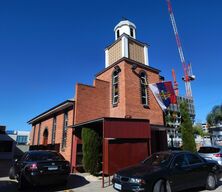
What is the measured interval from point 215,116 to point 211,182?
Answer: 125 ft

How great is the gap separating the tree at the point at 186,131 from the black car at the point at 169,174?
10.2 meters

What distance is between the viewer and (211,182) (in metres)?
8.41

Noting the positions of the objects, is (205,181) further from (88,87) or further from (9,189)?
(88,87)

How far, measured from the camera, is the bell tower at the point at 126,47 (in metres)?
18.8

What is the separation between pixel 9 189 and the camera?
8922mm

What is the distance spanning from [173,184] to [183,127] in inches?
534

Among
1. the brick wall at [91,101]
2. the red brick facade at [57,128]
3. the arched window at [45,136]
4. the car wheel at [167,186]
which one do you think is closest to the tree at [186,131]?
the brick wall at [91,101]

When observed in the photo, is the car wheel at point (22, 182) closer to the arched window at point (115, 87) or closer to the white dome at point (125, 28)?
the arched window at point (115, 87)

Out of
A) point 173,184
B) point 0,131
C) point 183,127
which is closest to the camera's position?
point 173,184

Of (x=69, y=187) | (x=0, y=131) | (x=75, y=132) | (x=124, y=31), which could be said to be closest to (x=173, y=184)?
(x=69, y=187)

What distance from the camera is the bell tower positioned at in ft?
61.7

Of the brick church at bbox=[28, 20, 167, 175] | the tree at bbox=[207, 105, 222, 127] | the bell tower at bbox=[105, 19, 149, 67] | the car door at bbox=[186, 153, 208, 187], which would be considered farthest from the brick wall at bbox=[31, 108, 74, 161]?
the tree at bbox=[207, 105, 222, 127]

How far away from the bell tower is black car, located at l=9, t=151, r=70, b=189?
1148 centimetres

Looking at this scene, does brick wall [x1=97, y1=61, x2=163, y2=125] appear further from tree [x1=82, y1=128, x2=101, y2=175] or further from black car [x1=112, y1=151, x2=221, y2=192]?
black car [x1=112, y1=151, x2=221, y2=192]
